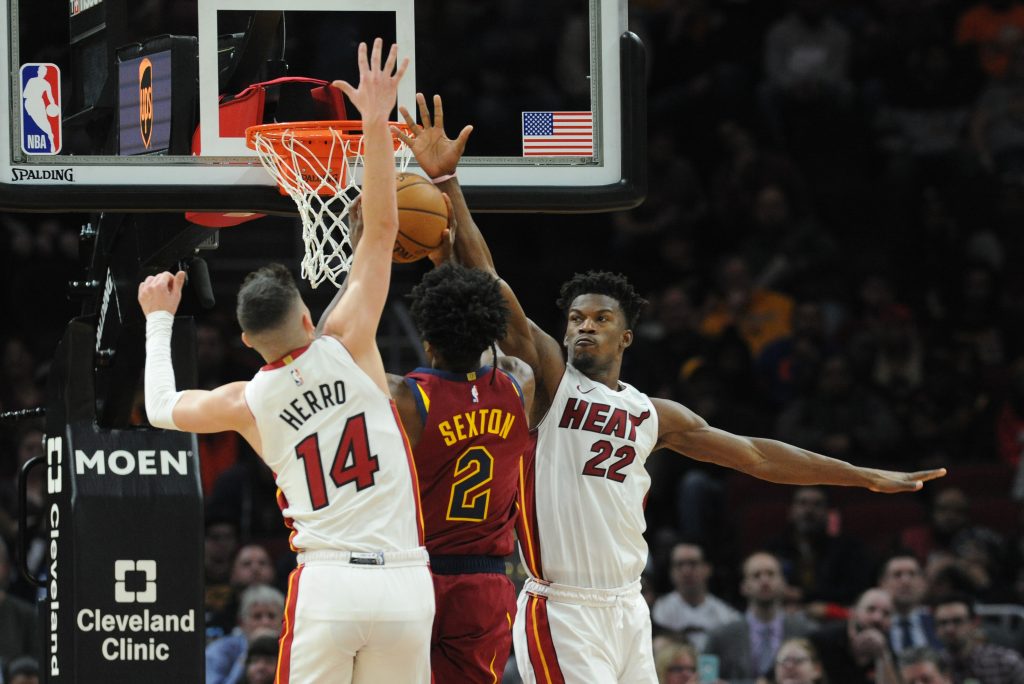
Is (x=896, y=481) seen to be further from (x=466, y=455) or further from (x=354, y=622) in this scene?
(x=354, y=622)

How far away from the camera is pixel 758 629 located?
33.5 ft

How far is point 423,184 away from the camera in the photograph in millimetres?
6105

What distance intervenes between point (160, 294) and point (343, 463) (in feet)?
3.17

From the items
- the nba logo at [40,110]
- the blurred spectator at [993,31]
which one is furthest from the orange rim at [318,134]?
the blurred spectator at [993,31]

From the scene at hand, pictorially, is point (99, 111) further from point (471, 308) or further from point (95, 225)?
point (471, 308)

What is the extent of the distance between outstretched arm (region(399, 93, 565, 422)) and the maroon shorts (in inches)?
35.7

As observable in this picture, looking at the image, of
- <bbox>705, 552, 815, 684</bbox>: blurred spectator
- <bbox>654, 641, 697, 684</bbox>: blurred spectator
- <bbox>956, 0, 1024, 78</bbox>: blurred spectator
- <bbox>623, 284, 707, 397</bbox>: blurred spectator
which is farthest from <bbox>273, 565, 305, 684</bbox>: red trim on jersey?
<bbox>956, 0, 1024, 78</bbox>: blurred spectator

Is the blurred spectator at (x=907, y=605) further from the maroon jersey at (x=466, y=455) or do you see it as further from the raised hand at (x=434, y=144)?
the raised hand at (x=434, y=144)

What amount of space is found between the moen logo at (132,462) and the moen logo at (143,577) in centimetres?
36

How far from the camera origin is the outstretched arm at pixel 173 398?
548 cm

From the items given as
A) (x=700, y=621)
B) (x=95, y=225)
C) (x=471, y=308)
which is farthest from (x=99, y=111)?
(x=700, y=621)

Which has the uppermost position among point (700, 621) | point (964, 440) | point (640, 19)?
point (640, 19)

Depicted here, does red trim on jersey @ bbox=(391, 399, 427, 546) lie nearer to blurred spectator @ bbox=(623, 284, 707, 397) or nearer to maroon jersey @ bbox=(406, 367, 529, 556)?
maroon jersey @ bbox=(406, 367, 529, 556)

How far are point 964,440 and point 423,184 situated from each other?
307 inches
